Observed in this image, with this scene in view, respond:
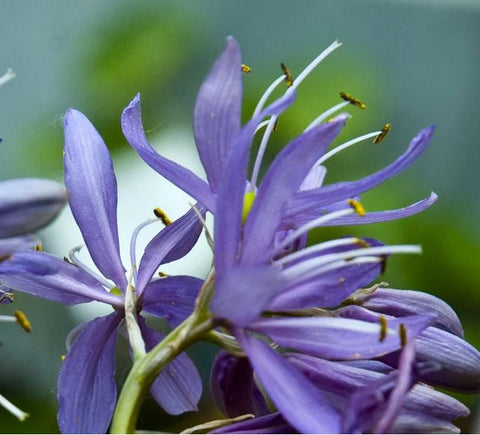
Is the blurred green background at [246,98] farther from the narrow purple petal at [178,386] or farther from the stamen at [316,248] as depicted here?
the stamen at [316,248]

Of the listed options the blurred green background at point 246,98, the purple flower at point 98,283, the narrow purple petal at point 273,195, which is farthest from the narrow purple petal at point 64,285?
the blurred green background at point 246,98

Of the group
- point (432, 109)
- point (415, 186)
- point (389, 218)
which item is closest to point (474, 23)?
point (432, 109)

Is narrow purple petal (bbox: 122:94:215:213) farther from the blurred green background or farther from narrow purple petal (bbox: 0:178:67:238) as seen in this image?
the blurred green background

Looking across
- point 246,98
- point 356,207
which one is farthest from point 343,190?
point 246,98

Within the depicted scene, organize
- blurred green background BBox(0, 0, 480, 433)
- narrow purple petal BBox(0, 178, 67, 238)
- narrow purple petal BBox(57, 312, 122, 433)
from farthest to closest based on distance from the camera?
blurred green background BBox(0, 0, 480, 433)
narrow purple petal BBox(57, 312, 122, 433)
narrow purple petal BBox(0, 178, 67, 238)

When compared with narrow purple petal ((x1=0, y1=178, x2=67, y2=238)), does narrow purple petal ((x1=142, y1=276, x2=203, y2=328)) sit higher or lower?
lower

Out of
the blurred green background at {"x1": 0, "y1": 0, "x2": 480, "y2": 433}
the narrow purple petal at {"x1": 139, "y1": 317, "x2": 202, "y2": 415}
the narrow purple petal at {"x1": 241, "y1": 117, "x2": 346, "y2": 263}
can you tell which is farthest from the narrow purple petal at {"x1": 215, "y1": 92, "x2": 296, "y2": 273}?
the blurred green background at {"x1": 0, "y1": 0, "x2": 480, "y2": 433}

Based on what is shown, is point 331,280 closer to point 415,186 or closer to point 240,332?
point 240,332
